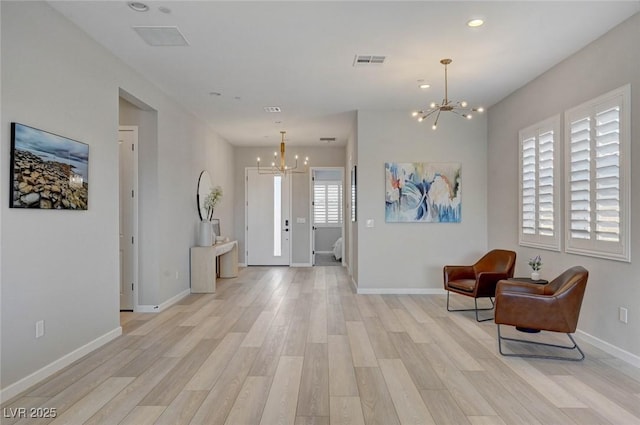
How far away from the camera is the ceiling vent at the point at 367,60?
4.14 metres

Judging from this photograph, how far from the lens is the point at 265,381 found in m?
3.01

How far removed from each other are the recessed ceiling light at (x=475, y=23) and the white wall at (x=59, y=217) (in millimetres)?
3501

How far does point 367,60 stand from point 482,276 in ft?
9.51

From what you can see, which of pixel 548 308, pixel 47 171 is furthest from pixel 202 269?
pixel 548 308

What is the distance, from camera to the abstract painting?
6281mm

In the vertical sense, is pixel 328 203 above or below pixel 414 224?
above

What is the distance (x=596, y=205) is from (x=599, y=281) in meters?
0.74

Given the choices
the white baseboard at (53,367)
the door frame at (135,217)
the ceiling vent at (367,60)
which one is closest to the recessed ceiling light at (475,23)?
the ceiling vent at (367,60)

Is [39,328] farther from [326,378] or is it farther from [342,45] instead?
[342,45]

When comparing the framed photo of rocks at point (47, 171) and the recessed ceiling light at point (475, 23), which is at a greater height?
the recessed ceiling light at point (475, 23)

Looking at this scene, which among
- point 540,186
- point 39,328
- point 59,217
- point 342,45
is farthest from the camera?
point 540,186

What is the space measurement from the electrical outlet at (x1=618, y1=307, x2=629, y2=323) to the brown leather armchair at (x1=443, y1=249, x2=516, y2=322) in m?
1.38

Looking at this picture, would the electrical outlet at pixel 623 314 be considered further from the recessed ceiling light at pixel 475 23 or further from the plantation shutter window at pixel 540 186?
the recessed ceiling light at pixel 475 23

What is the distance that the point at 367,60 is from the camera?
4223mm
